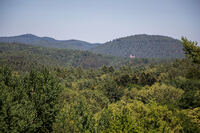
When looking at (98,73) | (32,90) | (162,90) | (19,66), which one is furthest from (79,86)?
(19,66)

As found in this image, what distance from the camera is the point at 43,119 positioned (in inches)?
1483

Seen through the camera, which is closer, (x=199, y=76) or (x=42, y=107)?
(x=199, y=76)

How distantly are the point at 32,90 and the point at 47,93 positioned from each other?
6777mm

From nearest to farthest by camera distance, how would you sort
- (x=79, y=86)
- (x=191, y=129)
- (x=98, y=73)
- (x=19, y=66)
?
(x=191, y=129)
(x=79, y=86)
(x=98, y=73)
(x=19, y=66)

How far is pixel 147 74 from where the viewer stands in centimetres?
11131

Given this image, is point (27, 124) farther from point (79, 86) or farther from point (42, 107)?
point (79, 86)

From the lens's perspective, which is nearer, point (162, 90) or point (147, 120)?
point (147, 120)

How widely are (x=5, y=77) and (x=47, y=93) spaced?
12862mm

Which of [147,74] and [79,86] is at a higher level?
[147,74]

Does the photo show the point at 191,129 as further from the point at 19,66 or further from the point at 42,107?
the point at 19,66

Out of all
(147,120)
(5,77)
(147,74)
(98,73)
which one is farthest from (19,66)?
(147,120)

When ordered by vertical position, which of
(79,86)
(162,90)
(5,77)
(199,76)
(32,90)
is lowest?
(79,86)

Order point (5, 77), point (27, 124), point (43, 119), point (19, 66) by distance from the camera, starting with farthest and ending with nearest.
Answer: point (19, 66)
point (5, 77)
point (43, 119)
point (27, 124)

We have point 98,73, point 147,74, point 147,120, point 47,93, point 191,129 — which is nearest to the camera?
point 147,120
